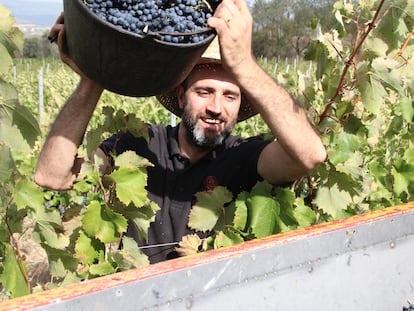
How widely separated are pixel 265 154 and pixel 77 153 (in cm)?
70

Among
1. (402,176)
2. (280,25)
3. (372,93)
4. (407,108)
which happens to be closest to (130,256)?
(372,93)

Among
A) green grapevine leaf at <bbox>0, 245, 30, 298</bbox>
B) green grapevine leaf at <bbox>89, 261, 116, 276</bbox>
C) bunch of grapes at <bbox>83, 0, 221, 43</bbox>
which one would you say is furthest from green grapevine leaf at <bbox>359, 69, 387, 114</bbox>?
green grapevine leaf at <bbox>0, 245, 30, 298</bbox>

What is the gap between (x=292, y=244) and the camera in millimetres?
1383

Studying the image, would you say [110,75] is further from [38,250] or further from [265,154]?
[38,250]

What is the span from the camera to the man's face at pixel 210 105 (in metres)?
2.41

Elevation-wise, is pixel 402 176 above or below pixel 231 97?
below

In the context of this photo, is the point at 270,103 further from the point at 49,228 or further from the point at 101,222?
the point at 49,228

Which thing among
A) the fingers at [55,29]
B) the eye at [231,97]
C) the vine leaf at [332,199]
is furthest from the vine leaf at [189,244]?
the fingers at [55,29]

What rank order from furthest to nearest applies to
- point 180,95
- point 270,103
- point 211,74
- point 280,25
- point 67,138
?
1. point 280,25
2. point 180,95
3. point 211,74
4. point 67,138
5. point 270,103

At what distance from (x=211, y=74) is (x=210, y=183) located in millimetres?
451

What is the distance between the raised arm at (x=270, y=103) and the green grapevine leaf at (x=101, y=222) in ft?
1.96

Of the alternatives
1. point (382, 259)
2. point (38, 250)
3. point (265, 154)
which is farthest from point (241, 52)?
point (38, 250)

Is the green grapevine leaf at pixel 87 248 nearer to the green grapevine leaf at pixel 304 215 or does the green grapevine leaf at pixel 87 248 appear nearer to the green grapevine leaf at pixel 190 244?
the green grapevine leaf at pixel 190 244

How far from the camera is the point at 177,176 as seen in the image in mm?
2475
